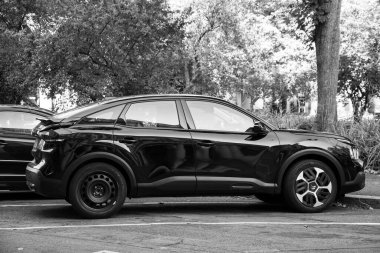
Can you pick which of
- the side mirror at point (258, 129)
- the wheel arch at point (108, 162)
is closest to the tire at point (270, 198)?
the side mirror at point (258, 129)

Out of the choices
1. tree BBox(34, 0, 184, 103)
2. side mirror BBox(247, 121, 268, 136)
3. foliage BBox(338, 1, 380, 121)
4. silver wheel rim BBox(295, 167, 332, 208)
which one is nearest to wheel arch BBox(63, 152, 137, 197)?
side mirror BBox(247, 121, 268, 136)

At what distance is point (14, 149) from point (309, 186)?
451 cm

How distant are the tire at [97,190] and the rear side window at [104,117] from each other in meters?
0.57

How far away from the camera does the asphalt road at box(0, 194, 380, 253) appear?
6199 mm

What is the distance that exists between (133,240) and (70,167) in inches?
67.0

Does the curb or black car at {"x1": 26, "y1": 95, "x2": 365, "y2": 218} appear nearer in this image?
black car at {"x1": 26, "y1": 95, "x2": 365, "y2": 218}

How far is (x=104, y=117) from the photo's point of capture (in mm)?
8164

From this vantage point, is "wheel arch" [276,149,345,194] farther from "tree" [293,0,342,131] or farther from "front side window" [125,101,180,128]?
"tree" [293,0,342,131]

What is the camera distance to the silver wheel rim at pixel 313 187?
336 inches

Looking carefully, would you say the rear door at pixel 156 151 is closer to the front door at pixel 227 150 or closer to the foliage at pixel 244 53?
the front door at pixel 227 150

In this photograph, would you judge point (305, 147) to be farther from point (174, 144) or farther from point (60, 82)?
point (60, 82)

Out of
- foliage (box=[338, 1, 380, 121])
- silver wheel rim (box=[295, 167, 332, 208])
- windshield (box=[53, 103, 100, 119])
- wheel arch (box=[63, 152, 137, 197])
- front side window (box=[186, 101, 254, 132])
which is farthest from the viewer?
foliage (box=[338, 1, 380, 121])

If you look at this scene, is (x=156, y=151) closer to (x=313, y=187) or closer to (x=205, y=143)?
(x=205, y=143)

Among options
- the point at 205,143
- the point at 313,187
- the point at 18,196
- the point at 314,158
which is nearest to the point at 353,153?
the point at 314,158
